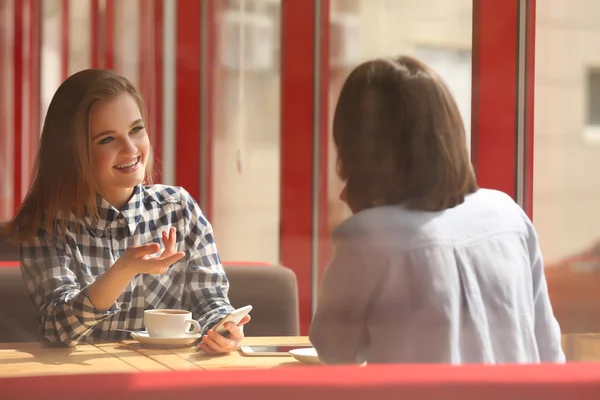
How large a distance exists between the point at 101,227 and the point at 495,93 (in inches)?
29.6

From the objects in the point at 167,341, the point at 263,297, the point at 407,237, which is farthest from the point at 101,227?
the point at 407,237

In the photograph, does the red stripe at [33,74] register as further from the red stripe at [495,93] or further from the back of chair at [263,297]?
the red stripe at [495,93]

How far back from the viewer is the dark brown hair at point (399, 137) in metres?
0.82

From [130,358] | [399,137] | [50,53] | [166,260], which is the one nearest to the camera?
[399,137]

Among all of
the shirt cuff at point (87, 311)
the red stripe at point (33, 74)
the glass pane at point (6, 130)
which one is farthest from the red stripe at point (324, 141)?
the glass pane at point (6, 130)

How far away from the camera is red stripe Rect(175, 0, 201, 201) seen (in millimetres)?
1011

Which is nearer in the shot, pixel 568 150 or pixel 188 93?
pixel 568 150

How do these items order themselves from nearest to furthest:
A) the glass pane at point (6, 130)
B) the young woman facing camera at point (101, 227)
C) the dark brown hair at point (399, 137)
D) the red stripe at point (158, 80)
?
the dark brown hair at point (399, 137) < the red stripe at point (158, 80) < the young woman facing camera at point (101, 227) < the glass pane at point (6, 130)

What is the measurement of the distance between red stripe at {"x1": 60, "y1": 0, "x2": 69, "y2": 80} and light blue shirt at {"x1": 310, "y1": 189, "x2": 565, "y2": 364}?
0.73m

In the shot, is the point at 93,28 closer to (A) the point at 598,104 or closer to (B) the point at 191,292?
(B) the point at 191,292

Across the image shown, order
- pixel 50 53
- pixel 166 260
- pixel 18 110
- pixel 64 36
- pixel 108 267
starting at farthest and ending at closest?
pixel 18 110
pixel 50 53
pixel 64 36
pixel 108 267
pixel 166 260

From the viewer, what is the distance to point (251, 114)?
981 mm

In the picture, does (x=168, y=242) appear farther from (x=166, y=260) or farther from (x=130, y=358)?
(x=130, y=358)

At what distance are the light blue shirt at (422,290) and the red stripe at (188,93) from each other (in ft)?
1.02
